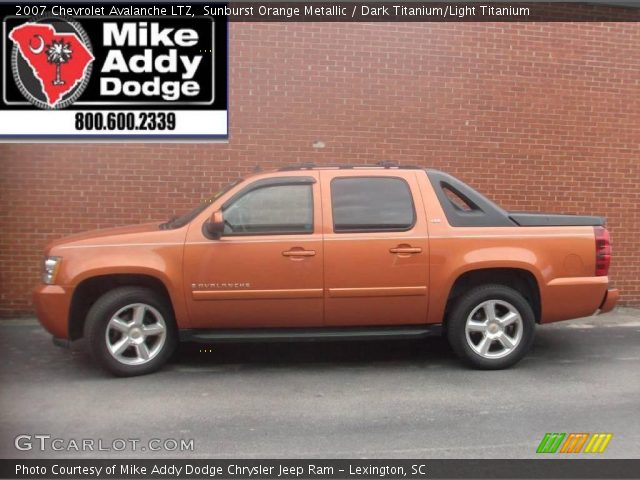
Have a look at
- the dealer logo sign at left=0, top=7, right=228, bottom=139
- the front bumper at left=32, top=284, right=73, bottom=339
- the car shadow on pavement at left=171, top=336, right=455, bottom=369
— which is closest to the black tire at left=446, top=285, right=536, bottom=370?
the car shadow on pavement at left=171, top=336, right=455, bottom=369

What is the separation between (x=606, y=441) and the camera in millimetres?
4234

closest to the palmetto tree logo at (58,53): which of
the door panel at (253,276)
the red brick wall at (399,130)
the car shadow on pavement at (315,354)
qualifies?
the red brick wall at (399,130)

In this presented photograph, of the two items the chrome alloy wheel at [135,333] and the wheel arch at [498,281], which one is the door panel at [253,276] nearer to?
the chrome alloy wheel at [135,333]

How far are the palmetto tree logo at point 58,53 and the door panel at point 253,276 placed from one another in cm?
361

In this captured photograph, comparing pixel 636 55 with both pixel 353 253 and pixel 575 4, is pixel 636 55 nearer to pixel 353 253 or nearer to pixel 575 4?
pixel 575 4

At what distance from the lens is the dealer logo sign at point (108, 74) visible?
24.3ft

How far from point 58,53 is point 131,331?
13.5 feet

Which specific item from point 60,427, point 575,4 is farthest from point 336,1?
point 60,427

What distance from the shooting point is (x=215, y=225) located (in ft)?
17.6

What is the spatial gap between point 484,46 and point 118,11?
4.85 metres

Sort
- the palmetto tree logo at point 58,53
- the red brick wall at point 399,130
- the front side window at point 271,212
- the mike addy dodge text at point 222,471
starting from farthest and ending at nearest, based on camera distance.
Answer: the red brick wall at point 399,130, the palmetto tree logo at point 58,53, the front side window at point 271,212, the mike addy dodge text at point 222,471

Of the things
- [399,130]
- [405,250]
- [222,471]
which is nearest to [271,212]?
[405,250]

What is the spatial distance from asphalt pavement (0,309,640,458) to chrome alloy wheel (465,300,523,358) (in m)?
0.24

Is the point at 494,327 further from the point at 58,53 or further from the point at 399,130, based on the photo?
the point at 58,53
